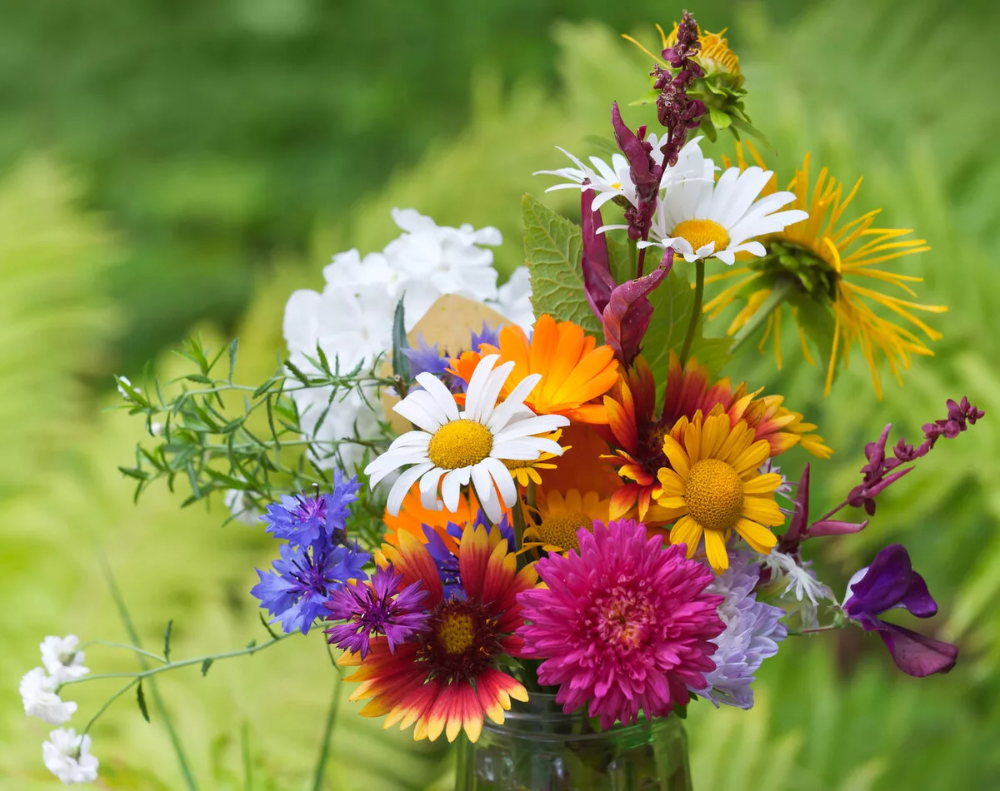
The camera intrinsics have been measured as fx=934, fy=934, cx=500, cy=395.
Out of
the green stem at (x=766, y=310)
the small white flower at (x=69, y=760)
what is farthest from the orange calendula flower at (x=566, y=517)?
the small white flower at (x=69, y=760)

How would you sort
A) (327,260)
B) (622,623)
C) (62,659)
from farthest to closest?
(327,260) < (62,659) < (622,623)

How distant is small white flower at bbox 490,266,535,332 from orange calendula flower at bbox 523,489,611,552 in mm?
143

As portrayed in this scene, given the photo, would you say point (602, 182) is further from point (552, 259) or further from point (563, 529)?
point (563, 529)

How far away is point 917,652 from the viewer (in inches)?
17.3

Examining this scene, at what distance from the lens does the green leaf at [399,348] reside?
0.47 metres

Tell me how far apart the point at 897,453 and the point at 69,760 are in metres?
0.41

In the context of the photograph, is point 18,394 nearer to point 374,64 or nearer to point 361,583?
point 361,583

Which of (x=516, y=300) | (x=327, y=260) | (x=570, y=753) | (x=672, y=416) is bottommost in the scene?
(x=570, y=753)

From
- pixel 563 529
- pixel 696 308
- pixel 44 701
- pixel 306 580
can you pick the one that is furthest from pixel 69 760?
pixel 696 308

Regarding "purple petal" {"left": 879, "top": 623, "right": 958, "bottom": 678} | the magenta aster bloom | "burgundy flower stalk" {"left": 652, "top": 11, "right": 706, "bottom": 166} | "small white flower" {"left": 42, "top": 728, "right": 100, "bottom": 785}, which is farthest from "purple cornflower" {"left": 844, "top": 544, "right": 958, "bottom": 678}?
"small white flower" {"left": 42, "top": 728, "right": 100, "bottom": 785}

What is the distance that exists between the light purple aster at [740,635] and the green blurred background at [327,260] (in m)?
0.38

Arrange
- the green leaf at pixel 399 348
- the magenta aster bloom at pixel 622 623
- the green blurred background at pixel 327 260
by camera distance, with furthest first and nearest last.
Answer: the green blurred background at pixel 327 260, the green leaf at pixel 399 348, the magenta aster bloom at pixel 622 623

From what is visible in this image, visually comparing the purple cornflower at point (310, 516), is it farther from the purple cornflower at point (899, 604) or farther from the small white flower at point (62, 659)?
Answer: the purple cornflower at point (899, 604)

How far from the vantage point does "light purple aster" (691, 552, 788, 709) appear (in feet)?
1.36
